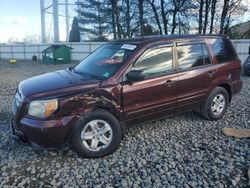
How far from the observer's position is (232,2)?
23.0 metres

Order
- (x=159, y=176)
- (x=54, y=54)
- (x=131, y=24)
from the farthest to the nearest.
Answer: (x=131, y=24) < (x=54, y=54) < (x=159, y=176)

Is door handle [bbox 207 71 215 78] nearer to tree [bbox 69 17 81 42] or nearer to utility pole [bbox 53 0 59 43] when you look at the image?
utility pole [bbox 53 0 59 43]

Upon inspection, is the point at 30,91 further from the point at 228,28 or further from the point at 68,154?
the point at 228,28

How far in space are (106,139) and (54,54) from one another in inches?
748

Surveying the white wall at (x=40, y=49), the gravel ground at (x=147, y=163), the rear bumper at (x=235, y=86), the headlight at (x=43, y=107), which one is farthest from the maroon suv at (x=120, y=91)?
the white wall at (x=40, y=49)

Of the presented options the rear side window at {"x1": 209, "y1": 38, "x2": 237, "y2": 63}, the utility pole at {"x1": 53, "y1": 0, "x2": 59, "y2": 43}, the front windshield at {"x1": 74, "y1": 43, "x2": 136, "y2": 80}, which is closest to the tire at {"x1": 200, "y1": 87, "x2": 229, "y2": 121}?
the rear side window at {"x1": 209, "y1": 38, "x2": 237, "y2": 63}

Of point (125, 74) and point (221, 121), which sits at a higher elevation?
point (125, 74)

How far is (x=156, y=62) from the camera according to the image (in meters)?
4.48

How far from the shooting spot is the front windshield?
13.9 feet

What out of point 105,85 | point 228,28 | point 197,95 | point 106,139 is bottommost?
point 106,139

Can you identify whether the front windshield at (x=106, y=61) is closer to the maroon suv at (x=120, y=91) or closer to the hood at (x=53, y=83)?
the maroon suv at (x=120, y=91)

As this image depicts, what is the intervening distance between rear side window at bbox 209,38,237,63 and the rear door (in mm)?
273

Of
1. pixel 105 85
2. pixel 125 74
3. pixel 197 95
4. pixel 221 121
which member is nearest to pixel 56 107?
pixel 105 85

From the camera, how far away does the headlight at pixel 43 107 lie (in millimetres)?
3592
